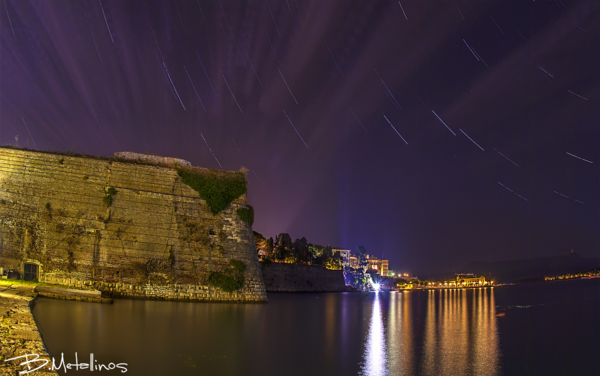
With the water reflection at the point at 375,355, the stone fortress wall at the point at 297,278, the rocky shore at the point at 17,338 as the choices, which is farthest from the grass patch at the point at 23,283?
the stone fortress wall at the point at 297,278

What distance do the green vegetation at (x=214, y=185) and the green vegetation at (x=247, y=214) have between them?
2.66 feet

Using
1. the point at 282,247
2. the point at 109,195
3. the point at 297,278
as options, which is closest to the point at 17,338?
the point at 109,195

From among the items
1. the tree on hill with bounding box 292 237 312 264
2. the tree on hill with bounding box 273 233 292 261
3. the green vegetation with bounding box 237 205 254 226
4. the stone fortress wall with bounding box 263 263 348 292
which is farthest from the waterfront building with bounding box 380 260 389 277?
the green vegetation with bounding box 237 205 254 226

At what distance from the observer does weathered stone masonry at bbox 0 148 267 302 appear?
53.5ft

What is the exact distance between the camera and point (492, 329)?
1786 cm

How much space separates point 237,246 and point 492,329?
12.9 m

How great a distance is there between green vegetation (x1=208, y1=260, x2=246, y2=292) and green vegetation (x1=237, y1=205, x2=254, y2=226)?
2442 mm

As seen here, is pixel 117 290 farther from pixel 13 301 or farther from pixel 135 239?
pixel 13 301

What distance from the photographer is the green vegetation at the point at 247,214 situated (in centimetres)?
2092

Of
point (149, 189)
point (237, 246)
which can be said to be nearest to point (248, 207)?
point (237, 246)

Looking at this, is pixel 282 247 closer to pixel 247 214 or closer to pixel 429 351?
pixel 247 214

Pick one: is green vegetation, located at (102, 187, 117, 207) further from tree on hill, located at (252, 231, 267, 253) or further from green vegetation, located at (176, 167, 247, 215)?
tree on hill, located at (252, 231, 267, 253)

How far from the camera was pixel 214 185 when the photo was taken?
66.7 ft

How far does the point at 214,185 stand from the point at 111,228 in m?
5.33
